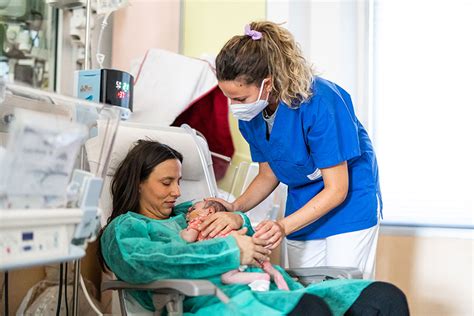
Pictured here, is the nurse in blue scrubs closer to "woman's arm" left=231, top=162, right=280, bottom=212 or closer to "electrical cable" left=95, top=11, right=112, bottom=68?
"woman's arm" left=231, top=162, right=280, bottom=212

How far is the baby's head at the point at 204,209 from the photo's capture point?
6.27 feet

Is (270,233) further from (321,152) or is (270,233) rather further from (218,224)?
(321,152)

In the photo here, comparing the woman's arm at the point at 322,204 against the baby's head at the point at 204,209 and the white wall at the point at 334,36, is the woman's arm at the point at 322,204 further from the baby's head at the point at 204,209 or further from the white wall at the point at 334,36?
the white wall at the point at 334,36

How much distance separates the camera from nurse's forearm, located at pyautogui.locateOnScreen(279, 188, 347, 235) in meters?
1.79

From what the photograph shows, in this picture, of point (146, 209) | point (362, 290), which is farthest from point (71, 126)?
point (362, 290)

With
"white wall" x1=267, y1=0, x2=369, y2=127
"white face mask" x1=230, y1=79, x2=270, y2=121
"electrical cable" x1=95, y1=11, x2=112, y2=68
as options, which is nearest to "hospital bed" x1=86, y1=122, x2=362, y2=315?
"white face mask" x1=230, y1=79, x2=270, y2=121

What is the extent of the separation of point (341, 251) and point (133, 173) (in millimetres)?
708

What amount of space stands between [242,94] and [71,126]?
0.74 metres

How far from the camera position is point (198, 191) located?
2.28 meters

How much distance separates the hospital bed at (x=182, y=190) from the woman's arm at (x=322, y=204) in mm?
183

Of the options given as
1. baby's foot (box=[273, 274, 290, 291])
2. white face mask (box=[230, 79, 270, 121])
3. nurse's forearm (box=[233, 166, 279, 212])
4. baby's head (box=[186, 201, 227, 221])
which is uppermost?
white face mask (box=[230, 79, 270, 121])

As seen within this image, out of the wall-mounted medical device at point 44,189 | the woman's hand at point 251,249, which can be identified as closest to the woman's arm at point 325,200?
the woman's hand at point 251,249

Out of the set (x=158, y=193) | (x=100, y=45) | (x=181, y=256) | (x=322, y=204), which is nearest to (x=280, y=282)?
(x=322, y=204)

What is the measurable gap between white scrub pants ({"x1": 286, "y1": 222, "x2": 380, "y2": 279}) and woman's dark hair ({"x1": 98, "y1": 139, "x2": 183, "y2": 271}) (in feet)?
1.81
